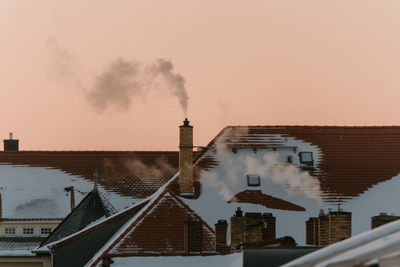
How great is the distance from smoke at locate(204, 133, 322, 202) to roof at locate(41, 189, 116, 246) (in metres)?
6.46

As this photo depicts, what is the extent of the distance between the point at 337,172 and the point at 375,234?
148 ft

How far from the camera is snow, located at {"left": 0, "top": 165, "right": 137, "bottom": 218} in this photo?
69562mm

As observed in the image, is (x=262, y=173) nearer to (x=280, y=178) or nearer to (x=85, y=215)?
(x=280, y=178)

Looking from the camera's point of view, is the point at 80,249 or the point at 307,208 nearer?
the point at 80,249

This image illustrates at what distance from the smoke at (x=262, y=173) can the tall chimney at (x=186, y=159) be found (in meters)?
0.95

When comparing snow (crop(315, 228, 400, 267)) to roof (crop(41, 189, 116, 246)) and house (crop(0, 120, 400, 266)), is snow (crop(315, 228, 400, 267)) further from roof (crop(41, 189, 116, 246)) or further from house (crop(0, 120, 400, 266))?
roof (crop(41, 189, 116, 246))

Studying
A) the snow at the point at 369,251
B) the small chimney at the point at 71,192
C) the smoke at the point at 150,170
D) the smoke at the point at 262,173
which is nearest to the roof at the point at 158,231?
the smoke at the point at 262,173

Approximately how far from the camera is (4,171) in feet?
236

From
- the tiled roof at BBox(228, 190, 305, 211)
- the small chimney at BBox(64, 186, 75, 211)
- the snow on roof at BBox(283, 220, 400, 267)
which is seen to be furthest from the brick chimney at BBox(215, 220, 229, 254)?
the small chimney at BBox(64, 186, 75, 211)

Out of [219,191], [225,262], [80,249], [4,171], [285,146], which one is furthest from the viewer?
[4,171]

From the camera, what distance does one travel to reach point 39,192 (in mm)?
70500

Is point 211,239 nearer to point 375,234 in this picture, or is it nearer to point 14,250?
point 14,250

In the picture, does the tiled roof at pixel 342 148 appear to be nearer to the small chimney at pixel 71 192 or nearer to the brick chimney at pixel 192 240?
the brick chimney at pixel 192 240

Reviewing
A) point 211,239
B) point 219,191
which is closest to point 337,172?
point 219,191
